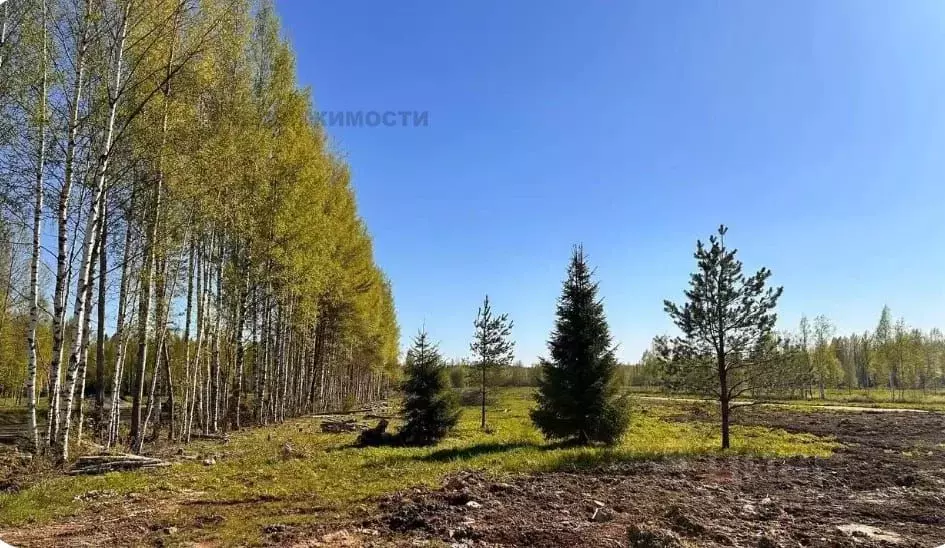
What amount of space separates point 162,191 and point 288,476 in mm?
7943

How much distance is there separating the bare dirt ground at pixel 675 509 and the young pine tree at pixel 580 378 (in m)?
2.76

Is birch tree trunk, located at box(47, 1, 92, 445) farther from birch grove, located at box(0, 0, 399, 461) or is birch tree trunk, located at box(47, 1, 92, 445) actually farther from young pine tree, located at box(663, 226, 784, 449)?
young pine tree, located at box(663, 226, 784, 449)

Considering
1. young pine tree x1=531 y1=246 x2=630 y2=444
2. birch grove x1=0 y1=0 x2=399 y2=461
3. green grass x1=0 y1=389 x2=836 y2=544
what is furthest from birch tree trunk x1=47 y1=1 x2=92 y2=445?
young pine tree x1=531 y1=246 x2=630 y2=444

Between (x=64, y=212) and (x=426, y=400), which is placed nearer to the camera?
(x=64, y=212)

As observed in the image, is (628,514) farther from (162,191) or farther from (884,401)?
(884,401)

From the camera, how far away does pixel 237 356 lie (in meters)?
18.7

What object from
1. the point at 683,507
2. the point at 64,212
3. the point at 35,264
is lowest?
the point at 683,507

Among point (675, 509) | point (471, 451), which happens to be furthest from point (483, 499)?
point (471, 451)

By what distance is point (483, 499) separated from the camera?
26.0 feet

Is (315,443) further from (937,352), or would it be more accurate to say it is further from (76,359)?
(937,352)

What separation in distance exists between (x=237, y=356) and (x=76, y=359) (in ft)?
26.4

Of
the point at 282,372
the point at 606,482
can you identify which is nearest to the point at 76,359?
the point at 606,482

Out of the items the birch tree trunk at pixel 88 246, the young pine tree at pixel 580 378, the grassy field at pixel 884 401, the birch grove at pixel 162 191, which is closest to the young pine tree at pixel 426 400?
the young pine tree at pixel 580 378

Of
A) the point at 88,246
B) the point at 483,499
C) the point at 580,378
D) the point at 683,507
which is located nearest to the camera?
the point at 683,507
